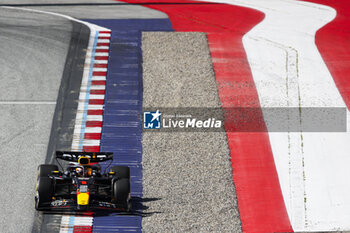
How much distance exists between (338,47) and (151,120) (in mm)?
10669

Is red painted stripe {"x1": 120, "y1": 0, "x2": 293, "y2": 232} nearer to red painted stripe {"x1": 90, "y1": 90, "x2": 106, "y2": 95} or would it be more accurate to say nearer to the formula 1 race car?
the formula 1 race car

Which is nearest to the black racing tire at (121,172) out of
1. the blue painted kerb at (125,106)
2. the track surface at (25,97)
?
the blue painted kerb at (125,106)

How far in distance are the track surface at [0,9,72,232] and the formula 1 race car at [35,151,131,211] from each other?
Answer: 1.18m

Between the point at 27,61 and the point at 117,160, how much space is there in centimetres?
877

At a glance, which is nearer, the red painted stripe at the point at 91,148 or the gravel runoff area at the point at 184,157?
the gravel runoff area at the point at 184,157

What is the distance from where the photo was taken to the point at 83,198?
17953mm

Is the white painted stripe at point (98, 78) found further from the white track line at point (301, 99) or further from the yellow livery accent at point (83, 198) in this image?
the yellow livery accent at point (83, 198)

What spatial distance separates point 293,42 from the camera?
103 feet

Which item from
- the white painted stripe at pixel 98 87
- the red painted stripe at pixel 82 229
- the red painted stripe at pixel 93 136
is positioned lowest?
the red painted stripe at pixel 82 229

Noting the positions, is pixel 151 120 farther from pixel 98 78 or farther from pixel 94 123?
pixel 98 78

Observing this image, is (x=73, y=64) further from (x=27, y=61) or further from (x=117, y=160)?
(x=117, y=160)

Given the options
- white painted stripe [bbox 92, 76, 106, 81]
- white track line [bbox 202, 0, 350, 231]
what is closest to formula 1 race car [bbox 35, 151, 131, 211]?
white track line [bbox 202, 0, 350, 231]

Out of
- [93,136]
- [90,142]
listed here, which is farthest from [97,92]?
[90,142]

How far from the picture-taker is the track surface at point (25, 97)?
20.1m
